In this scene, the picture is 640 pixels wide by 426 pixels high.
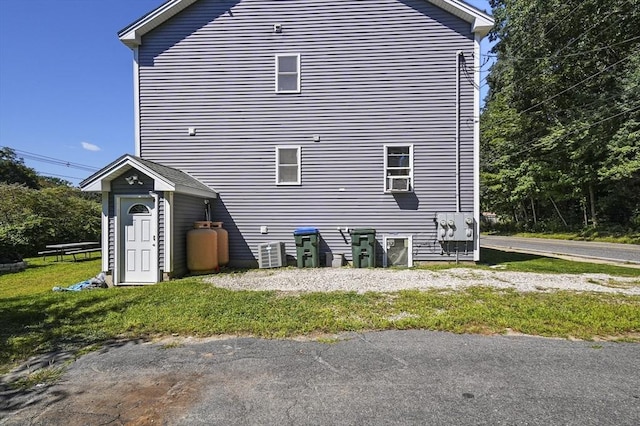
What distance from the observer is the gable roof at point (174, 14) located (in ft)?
31.9

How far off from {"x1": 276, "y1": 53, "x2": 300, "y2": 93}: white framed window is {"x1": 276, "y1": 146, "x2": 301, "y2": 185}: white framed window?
6.06ft

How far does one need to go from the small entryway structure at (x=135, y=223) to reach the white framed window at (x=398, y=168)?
19.0ft

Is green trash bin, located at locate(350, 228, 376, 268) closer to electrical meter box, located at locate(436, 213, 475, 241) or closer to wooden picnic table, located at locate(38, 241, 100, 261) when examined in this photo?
electrical meter box, located at locate(436, 213, 475, 241)

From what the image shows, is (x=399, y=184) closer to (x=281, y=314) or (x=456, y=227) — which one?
(x=456, y=227)

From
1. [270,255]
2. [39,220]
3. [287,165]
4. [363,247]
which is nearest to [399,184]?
[363,247]

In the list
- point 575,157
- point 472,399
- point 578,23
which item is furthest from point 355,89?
point 575,157

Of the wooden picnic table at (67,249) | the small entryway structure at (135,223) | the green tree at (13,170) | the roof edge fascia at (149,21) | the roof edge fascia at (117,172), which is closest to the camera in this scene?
the roof edge fascia at (117,172)

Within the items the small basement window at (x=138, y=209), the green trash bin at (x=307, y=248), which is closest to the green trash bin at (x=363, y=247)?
the green trash bin at (x=307, y=248)

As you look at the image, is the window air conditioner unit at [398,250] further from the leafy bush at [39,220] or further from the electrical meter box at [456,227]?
the leafy bush at [39,220]

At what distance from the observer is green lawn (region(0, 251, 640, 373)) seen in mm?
4484

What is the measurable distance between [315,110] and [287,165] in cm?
192

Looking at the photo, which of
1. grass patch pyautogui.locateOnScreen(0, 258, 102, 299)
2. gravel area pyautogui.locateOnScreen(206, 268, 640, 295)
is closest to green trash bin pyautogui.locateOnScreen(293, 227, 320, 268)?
gravel area pyautogui.locateOnScreen(206, 268, 640, 295)

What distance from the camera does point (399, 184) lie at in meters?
10.2

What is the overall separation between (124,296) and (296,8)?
9465 millimetres
